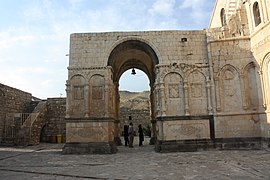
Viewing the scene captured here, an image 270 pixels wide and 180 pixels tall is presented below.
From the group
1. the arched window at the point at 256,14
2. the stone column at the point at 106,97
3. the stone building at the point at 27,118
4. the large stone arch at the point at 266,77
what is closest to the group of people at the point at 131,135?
the stone column at the point at 106,97

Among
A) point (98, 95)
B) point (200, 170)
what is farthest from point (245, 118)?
point (98, 95)

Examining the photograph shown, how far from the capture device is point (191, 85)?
11.6 metres

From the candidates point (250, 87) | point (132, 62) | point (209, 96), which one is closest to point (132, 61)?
point (132, 62)

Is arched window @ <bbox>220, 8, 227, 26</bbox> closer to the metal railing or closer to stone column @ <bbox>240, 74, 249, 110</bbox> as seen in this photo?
stone column @ <bbox>240, 74, 249, 110</bbox>

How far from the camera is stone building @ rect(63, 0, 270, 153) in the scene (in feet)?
36.3

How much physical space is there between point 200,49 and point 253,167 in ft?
22.7

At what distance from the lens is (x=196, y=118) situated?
11.3m

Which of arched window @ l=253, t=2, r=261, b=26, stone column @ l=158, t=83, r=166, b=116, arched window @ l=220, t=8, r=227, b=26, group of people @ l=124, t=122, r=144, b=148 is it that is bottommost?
group of people @ l=124, t=122, r=144, b=148

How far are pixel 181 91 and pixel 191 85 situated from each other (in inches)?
24.0

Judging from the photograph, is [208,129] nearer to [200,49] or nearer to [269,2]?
[200,49]

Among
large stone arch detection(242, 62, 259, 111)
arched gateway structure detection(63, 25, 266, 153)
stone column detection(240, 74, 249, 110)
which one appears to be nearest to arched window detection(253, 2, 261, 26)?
arched gateway structure detection(63, 25, 266, 153)

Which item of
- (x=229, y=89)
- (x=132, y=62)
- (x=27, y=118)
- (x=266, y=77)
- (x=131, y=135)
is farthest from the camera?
(x=27, y=118)

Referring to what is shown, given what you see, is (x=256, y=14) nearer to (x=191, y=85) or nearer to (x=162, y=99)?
(x=191, y=85)

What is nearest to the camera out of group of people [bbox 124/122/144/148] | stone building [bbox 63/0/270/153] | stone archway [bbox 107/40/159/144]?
stone building [bbox 63/0/270/153]
